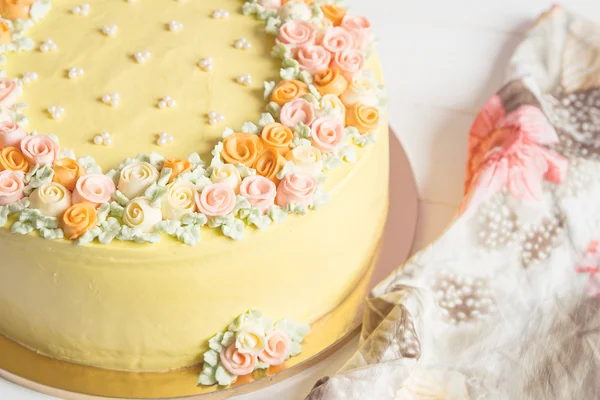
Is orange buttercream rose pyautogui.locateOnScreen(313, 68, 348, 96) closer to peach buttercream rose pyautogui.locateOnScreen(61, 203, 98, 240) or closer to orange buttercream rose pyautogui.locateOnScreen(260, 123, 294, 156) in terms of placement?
orange buttercream rose pyautogui.locateOnScreen(260, 123, 294, 156)

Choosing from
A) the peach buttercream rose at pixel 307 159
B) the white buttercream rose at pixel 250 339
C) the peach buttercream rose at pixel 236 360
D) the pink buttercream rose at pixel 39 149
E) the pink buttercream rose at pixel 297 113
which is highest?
the pink buttercream rose at pixel 297 113

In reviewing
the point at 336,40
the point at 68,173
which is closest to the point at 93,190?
the point at 68,173

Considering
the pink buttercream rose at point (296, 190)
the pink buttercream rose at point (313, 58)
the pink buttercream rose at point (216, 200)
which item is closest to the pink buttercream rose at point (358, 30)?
the pink buttercream rose at point (313, 58)

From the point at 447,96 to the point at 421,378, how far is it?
3.32 feet

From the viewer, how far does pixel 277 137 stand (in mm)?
1626

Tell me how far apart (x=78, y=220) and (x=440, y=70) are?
4.63ft

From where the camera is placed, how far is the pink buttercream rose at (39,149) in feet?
5.13

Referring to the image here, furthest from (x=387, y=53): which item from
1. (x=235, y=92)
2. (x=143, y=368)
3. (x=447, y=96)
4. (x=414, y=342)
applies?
(x=143, y=368)

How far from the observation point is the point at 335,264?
1722 mm

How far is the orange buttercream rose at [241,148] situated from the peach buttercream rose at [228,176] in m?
0.03

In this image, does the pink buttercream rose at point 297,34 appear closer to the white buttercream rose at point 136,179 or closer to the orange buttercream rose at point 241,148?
the orange buttercream rose at point 241,148

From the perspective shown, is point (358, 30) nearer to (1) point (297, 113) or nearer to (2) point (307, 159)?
(1) point (297, 113)

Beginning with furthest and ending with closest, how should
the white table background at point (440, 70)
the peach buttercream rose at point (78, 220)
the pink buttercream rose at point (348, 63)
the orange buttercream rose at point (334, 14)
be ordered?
the white table background at point (440, 70)
the orange buttercream rose at point (334, 14)
the pink buttercream rose at point (348, 63)
the peach buttercream rose at point (78, 220)

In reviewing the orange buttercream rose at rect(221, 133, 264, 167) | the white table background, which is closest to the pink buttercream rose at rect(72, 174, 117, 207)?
the orange buttercream rose at rect(221, 133, 264, 167)
